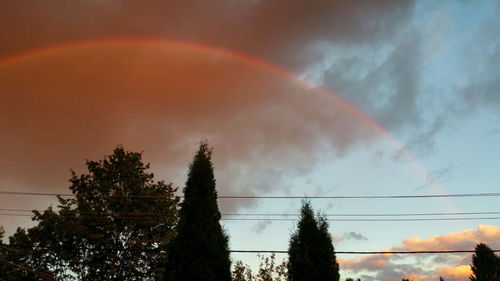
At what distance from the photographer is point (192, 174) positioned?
49.7ft

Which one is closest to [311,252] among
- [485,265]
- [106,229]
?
[106,229]

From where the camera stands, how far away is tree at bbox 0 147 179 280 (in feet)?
83.8

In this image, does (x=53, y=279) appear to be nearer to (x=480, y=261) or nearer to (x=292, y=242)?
(x=292, y=242)

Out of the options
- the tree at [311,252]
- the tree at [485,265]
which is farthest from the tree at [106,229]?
the tree at [485,265]

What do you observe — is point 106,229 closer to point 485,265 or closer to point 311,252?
point 311,252

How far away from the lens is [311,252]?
16484 mm

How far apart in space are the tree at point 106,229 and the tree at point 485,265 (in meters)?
55.5

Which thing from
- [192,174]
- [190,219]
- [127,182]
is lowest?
[190,219]

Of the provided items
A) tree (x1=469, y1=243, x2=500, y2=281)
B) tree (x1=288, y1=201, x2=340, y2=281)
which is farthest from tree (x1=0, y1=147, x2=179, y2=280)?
tree (x1=469, y1=243, x2=500, y2=281)

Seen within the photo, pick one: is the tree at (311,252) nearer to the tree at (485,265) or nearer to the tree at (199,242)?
the tree at (199,242)

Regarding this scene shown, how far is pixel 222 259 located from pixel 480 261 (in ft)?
215

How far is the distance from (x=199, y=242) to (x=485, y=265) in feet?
216

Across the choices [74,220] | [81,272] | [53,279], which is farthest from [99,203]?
[53,279]

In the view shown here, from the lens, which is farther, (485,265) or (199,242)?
(485,265)
